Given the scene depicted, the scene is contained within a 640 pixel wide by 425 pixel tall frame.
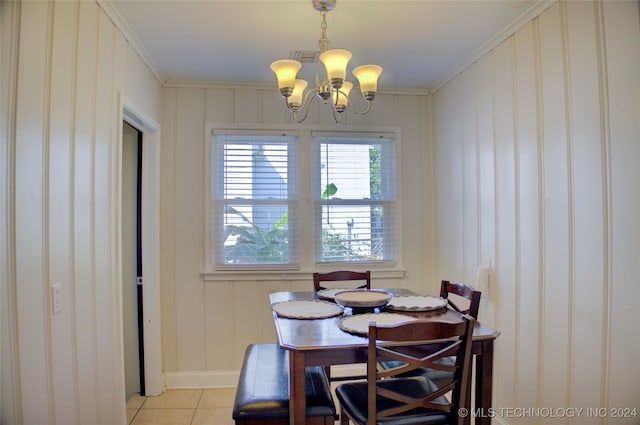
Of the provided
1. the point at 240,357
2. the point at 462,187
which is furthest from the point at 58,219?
the point at 462,187

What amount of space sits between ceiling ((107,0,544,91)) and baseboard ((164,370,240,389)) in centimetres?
238

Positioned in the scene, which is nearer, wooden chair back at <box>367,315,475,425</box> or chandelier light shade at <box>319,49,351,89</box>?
wooden chair back at <box>367,315,475,425</box>

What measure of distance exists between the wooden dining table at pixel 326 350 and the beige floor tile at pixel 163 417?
140 centimetres

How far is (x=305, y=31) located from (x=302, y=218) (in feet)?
4.80

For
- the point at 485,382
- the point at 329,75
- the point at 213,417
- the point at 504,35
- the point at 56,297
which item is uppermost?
the point at 504,35

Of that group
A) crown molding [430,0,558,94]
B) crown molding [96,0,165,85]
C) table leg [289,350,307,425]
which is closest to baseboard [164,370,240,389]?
table leg [289,350,307,425]

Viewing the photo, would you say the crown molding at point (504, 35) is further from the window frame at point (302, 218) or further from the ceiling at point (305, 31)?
the window frame at point (302, 218)

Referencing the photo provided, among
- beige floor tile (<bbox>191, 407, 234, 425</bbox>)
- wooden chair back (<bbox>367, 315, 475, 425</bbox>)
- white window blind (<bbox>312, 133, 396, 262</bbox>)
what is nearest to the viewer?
wooden chair back (<bbox>367, 315, 475, 425</bbox>)

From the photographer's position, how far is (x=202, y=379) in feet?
10.0

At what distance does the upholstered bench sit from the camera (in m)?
1.65

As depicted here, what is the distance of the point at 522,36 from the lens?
83.7 inches

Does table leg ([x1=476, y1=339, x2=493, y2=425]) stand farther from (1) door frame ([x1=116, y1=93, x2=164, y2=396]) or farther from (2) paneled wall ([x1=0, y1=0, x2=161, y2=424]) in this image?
(1) door frame ([x1=116, y1=93, x2=164, y2=396])

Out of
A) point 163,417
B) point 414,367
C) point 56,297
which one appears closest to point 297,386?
point 414,367

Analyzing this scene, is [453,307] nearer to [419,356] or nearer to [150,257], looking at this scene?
[419,356]
